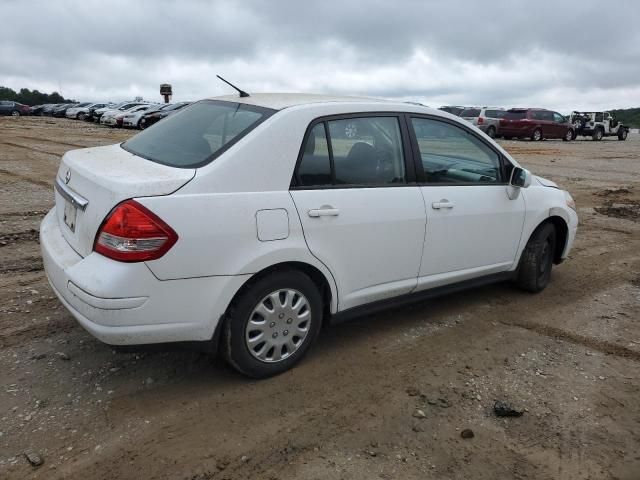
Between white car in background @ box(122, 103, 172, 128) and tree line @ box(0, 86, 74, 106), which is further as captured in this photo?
tree line @ box(0, 86, 74, 106)

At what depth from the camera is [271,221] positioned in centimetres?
314

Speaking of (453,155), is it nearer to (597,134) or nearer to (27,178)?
(27,178)

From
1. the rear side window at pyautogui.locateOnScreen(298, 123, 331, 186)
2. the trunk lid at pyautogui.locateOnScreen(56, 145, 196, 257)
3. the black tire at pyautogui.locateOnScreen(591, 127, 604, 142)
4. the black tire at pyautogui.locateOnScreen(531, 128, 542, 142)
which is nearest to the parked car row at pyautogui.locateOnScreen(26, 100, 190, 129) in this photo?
the trunk lid at pyautogui.locateOnScreen(56, 145, 196, 257)

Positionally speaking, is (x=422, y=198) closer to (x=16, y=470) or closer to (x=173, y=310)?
(x=173, y=310)

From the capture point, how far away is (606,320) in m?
4.57

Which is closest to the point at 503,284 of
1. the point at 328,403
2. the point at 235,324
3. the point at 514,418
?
the point at 514,418

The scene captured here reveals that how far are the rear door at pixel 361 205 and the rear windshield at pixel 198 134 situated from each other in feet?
1.34

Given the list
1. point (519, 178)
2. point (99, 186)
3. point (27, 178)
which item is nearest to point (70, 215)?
point (99, 186)

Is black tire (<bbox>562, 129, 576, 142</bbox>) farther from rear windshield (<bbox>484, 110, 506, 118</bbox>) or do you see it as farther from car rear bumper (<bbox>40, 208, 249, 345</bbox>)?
car rear bumper (<bbox>40, 208, 249, 345</bbox>)

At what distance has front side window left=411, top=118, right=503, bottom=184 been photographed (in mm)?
4055

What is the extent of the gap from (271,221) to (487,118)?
28.3m

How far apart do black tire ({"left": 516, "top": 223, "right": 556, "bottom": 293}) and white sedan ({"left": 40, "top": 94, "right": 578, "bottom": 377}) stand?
510mm

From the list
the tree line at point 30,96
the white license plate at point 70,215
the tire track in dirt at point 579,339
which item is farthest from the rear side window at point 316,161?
the tree line at point 30,96

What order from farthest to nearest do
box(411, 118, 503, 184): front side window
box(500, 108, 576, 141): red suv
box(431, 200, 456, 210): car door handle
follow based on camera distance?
box(500, 108, 576, 141): red suv
box(411, 118, 503, 184): front side window
box(431, 200, 456, 210): car door handle
